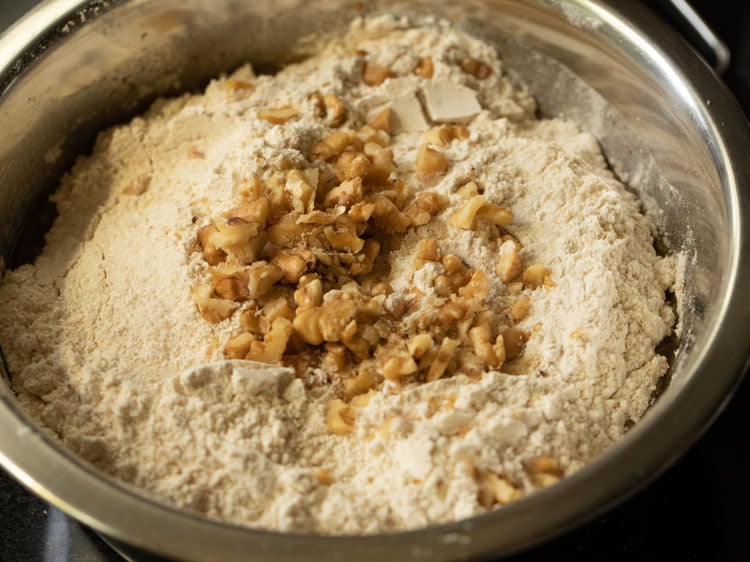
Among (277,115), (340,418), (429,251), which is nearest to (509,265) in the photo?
(429,251)

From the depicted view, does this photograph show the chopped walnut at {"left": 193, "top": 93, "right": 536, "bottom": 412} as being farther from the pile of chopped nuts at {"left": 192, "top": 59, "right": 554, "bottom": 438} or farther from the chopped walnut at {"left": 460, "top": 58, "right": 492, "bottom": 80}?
the chopped walnut at {"left": 460, "top": 58, "right": 492, "bottom": 80}

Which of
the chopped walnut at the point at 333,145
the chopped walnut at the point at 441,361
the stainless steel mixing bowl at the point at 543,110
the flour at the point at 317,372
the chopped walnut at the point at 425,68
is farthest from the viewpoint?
the chopped walnut at the point at 425,68

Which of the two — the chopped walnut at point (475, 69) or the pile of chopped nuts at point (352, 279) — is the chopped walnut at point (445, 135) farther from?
the chopped walnut at point (475, 69)

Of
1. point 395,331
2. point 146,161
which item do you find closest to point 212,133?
point 146,161

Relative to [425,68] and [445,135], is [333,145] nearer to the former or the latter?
[445,135]

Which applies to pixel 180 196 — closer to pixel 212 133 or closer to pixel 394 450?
pixel 212 133

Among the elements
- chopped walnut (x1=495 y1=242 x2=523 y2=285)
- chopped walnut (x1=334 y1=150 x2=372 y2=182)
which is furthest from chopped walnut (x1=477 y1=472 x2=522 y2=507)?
chopped walnut (x1=334 y1=150 x2=372 y2=182)

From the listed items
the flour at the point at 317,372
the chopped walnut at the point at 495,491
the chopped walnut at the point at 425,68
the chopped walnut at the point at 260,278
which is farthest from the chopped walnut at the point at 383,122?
the chopped walnut at the point at 495,491

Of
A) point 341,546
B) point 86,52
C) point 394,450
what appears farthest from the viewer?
point 86,52
